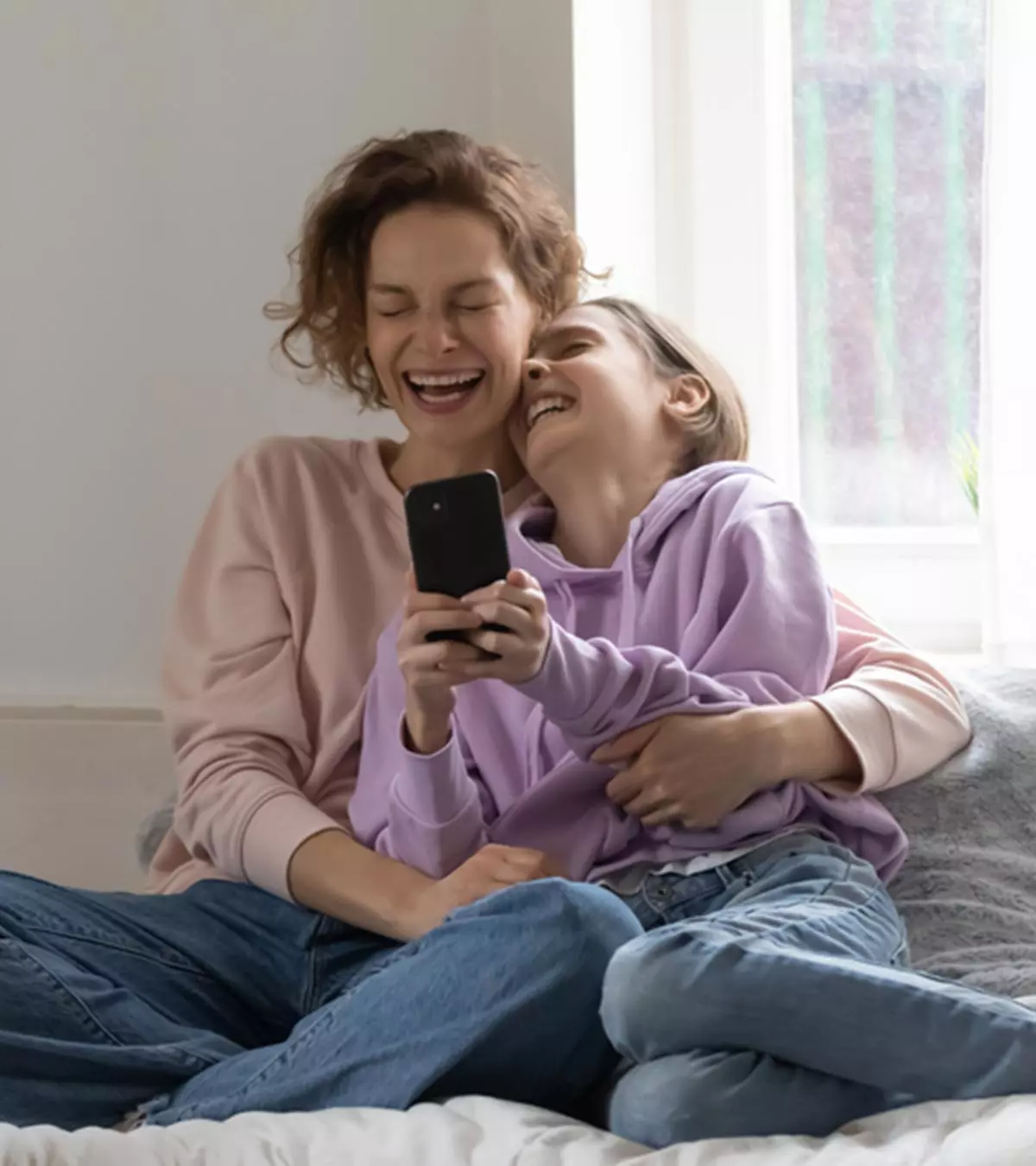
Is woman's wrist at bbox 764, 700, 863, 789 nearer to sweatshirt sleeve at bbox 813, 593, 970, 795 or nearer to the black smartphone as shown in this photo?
sweatshirt sleeve at bbox 813, 593, 970, 795

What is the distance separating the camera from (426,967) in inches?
39.7

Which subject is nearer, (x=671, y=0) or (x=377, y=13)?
(x=377, y=13)

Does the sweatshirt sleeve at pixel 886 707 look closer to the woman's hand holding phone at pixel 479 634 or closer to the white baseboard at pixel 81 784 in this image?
the woman's hand holding phone at pixel 479 634

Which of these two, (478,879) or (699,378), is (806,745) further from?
(699,378)

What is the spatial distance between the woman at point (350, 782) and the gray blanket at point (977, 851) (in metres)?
0.04

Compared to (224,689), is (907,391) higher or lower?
higher

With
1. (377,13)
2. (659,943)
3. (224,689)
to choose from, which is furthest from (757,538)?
(377,13)

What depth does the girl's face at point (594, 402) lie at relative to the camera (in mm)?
1318

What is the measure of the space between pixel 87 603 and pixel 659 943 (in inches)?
46.9

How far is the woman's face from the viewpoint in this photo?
54.3 inches

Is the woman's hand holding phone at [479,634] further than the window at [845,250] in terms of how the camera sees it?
No

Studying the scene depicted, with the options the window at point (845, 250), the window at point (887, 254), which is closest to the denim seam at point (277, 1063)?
the window at point (845, 250)

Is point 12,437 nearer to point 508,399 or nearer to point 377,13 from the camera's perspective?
point 377,13

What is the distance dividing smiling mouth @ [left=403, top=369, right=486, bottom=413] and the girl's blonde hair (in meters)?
0.14
